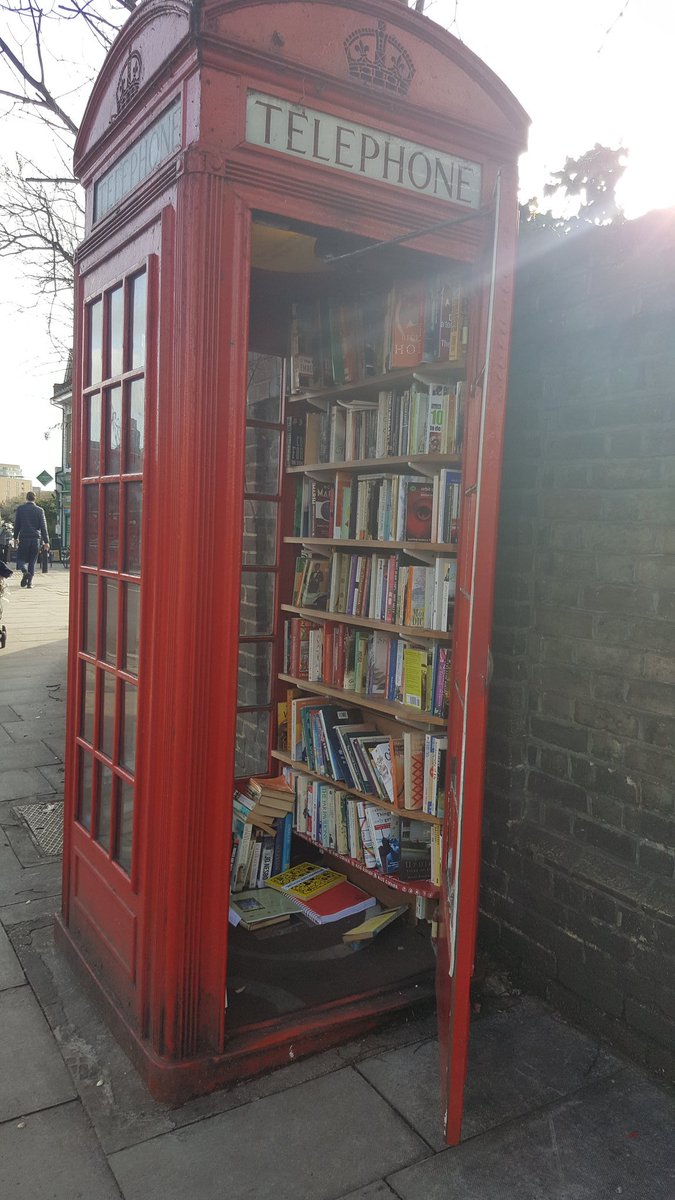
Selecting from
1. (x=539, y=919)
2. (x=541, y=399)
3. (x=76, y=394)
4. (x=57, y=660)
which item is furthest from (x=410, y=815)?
(x=57, y=660)

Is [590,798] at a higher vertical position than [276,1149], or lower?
higher

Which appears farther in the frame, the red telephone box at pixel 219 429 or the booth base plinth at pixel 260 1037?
the booth base plinth at pixel 260 1037

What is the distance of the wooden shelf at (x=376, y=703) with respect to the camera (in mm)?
3223

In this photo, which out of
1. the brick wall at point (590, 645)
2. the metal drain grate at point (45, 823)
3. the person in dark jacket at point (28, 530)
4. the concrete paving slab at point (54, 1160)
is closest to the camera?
the concrete paving slab at point (54, 1160)

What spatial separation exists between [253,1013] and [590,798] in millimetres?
1415

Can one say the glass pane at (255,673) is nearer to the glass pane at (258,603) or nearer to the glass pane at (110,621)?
the glass pane at (258,603)

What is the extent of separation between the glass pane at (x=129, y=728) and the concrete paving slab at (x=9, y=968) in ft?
3.59

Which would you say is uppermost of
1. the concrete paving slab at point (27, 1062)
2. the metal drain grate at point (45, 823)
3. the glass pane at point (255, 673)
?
the glass pane at point (255, 673)

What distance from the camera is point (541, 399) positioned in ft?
10.3

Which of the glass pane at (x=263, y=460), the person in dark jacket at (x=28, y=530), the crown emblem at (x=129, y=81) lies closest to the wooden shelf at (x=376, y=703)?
the glass pane at (x=263, y=460)

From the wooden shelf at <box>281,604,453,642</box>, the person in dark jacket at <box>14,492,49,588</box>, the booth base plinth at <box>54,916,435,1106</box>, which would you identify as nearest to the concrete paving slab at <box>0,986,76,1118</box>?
the booth base plinth at <box>54,916,435,1106</box>

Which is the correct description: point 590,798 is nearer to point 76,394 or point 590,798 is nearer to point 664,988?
point 664,988

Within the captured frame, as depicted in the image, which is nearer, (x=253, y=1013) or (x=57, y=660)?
(x=253, y=1013)

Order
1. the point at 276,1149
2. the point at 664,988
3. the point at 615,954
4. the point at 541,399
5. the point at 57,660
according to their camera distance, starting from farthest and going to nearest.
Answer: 1. the point at 57,660
2. the point at 541,399
3. the point at 615,954
4. the point at 664,988
5. the point at 276,1149
